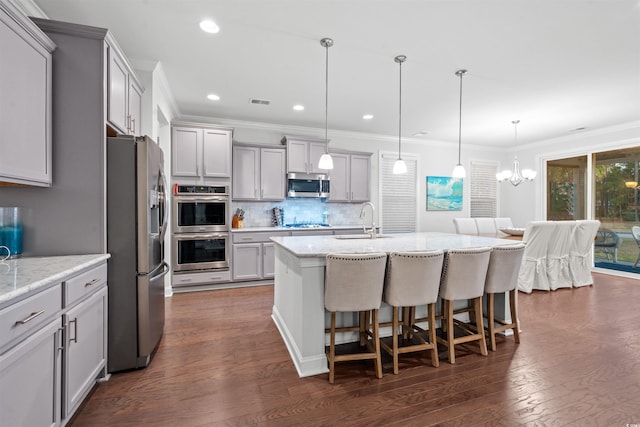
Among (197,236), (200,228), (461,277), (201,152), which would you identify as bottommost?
(461,277)

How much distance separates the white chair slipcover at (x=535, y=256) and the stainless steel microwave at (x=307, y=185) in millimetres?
3209

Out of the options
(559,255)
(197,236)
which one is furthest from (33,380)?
(559,255)

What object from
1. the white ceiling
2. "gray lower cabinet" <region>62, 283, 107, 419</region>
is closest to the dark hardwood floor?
"gray lower cabinet" <region>62, 283, 107, 419</region>

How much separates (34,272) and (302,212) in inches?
165

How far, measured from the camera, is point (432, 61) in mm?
3072

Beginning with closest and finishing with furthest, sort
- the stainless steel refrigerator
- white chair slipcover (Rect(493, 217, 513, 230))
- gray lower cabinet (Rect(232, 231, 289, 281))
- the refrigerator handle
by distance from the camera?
1. the stainless steel refrigerator
2. the refrigerator handle
3. gray lower cabinet (Rect(232, 231, 289, 281))
4. white chair slipcover (Rect(493, 217, 513, 230))

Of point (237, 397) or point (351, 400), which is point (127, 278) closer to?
Answer: point (237, 397)

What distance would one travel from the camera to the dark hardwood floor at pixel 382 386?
172cm

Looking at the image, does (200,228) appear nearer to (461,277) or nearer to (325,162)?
(325,162)

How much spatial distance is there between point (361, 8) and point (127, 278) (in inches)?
107

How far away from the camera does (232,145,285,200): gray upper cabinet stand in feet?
15.8

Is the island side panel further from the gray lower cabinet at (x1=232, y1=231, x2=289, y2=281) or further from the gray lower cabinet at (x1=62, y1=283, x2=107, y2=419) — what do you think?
the gray lower cabinet at (x1=232, y1=231, x2=289, y2=281)

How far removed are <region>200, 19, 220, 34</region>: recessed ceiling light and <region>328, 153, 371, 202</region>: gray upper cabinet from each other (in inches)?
122

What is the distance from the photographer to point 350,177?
555 cm
